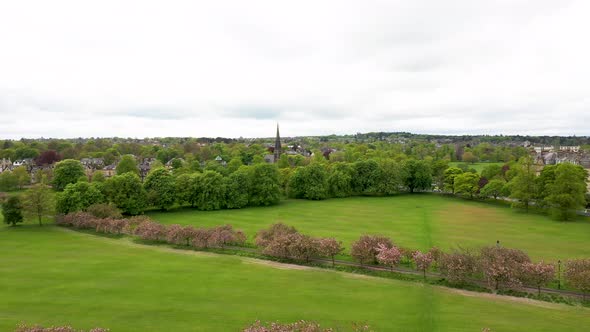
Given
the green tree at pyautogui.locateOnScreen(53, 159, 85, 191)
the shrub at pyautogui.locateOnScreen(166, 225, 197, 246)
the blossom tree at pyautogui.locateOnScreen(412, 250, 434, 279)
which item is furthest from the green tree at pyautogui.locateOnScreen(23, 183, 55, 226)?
the blossom tree at pyautogui.locateOnScreen(412, 250, 434, 279)

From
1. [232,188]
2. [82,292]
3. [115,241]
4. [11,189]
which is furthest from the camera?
[11,189]

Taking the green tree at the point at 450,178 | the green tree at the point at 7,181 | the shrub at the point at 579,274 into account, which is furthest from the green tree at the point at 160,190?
the green tree at the point at 450,178

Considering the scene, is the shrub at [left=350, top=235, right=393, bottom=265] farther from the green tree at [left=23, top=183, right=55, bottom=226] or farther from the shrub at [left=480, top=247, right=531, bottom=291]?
the green tree at [left=23, top=183, right=55, bottom=226]

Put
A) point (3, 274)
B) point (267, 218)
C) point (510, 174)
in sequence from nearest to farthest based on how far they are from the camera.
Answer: point (3, 274) < point (267, 218) < point (510, 174)

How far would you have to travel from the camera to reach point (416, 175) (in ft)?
269

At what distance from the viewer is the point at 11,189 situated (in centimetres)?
8356

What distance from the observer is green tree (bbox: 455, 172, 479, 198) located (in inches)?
2849

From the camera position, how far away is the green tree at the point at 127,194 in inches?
2235

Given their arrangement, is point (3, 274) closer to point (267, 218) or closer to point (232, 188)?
point (267, 218)

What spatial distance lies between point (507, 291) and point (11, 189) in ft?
328

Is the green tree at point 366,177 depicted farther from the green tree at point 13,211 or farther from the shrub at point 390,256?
the green tree at point 13,211

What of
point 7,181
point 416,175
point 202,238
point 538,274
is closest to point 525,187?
point 416,175

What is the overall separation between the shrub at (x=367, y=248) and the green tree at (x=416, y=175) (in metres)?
51.0

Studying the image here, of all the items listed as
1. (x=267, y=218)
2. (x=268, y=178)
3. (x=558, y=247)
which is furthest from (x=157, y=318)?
(x=268, y=178)
